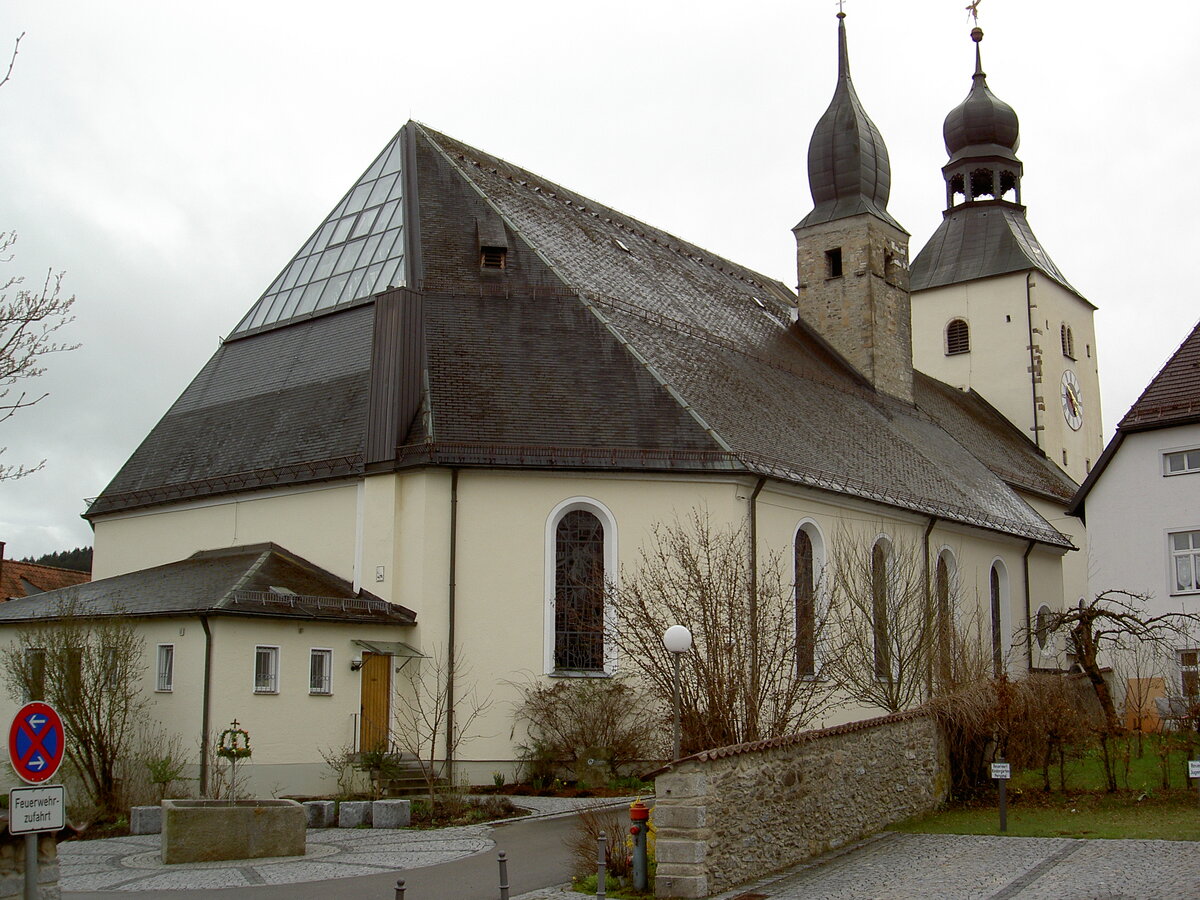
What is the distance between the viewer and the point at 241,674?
19.0 metres

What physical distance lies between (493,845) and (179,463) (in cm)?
1382

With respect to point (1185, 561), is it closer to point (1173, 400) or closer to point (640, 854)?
point (1173, 400)

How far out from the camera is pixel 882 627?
75.0ft

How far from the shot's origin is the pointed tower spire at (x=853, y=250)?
108 feet

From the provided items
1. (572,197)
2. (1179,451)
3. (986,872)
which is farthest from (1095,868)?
(572,197)

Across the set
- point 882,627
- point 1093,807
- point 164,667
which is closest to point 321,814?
point 164,667

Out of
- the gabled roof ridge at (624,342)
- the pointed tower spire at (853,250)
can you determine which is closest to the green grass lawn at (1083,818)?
the gabled roof ridge at (624,342)

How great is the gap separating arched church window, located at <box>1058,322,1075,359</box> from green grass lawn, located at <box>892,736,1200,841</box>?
90.3 ft

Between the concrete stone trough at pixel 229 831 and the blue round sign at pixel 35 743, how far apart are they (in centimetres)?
602

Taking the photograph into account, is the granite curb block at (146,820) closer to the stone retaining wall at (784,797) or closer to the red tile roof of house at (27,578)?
the stone retaining wall at (784,797)

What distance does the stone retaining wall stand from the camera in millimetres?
11734

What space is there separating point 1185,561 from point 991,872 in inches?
637

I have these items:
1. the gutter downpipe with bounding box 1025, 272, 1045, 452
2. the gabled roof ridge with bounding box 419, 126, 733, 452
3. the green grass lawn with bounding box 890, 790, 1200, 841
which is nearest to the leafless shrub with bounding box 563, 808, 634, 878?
the green grass lawn with bounding box 890, 790, 1200, 841

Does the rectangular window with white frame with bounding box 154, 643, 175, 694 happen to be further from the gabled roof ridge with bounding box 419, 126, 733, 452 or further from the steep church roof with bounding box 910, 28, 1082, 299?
the steep church roof with bounding box 910, 28, 1082, 299
